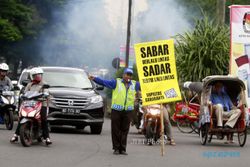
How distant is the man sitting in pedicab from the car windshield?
12.0 feet

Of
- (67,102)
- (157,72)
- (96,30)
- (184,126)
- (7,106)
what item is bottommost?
(184,126)

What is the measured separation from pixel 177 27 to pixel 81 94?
104 feet

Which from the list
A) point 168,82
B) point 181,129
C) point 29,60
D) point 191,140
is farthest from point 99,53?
point 168,82

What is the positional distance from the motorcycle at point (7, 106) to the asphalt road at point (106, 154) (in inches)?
38.1

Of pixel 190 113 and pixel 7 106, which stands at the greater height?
pixel 7 106

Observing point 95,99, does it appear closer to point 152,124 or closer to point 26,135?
point 152,124

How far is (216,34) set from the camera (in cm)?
2989

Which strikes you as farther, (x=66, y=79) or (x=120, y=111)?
(x=66, y=79)

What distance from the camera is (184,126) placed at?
993 inches

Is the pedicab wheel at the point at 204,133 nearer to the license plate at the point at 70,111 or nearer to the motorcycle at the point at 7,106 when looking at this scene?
the license plate at the point at 70,111

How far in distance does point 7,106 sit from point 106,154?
19.1ft

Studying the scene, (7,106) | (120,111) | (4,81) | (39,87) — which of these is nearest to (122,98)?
(120,111)

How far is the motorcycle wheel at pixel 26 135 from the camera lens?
15.4 metres

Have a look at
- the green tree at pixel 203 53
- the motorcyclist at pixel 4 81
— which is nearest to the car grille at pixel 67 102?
the motorcyclist at pixel 4 81
